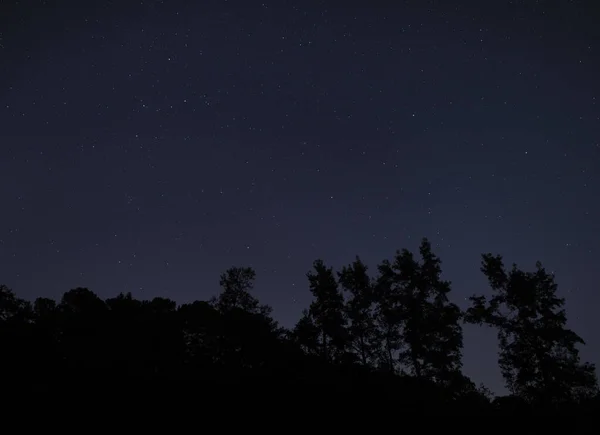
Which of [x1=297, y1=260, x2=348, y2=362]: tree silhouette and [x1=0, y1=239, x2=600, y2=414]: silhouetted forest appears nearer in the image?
[x1=0, y1=239, x2=600, y2=414]: silhouetted forest

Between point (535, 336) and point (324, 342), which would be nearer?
point (535, 336)

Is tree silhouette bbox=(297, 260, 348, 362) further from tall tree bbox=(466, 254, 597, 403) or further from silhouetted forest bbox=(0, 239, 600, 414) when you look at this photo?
tall tree bbox=(466, 254, 597, 403)

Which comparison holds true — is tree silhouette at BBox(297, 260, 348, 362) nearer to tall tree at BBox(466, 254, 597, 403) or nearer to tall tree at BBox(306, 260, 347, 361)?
tall tree at BBox(306, 260, 347, 361)

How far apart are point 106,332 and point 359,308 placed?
86.2ft

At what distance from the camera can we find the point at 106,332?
39656 mm

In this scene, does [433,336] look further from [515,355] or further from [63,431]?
[63,431]

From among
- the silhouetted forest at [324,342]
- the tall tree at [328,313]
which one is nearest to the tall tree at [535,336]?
the silhouetted forest at [324,342]

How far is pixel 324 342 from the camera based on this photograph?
38656mm

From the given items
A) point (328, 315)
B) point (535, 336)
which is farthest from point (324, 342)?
point (535, 336)

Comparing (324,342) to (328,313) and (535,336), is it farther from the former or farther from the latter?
(535,336)

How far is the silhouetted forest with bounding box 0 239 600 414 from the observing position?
20219mm

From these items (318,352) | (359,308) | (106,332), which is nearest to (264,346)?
→ (318,352)

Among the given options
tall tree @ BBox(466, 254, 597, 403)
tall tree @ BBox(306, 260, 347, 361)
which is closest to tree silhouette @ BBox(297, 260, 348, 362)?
tall tree @ BBox(306, 260, 347, 361)

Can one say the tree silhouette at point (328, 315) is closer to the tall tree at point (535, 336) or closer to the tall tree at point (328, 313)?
the tall tree at point (328, 313)
